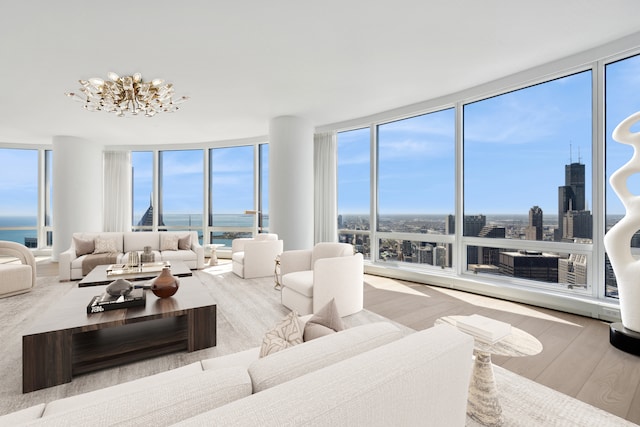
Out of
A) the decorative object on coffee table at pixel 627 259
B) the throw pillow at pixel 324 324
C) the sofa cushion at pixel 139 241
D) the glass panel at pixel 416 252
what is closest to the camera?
the throw pillow at pixel 324 324

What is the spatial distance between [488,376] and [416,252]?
3.50 metres

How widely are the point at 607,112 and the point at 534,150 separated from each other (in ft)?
2.56

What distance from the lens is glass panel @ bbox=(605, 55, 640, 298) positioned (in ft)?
10.4

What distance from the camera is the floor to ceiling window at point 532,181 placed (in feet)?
11.6

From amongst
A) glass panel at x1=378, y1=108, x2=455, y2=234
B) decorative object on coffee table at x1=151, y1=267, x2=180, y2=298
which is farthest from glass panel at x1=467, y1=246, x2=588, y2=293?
decorative object on coffee table at x1=151, y1=267, x2=180, y2=298

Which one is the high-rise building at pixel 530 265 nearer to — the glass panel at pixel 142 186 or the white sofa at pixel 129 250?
the white sofa at pixel 129 250

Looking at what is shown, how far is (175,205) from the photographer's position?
7832 millimetres

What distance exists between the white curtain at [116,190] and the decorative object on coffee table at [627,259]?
9.46m

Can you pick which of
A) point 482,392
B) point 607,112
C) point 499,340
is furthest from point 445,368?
point 607,112

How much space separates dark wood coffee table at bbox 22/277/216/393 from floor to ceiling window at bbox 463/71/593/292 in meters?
3.96

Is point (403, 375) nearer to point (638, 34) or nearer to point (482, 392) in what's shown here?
point (482, 392)

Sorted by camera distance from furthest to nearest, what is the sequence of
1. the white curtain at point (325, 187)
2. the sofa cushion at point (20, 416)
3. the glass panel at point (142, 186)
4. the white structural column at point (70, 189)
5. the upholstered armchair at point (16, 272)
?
the glass panel at point (142, 186), the white structural column at point (70, 189), the white curtain at point (325, 187), the upholstered armchair at point (16, 272), the sofa cushion at point (20, 416)

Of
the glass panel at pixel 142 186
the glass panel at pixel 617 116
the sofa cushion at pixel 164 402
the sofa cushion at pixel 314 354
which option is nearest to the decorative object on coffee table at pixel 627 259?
the glass panel at pixel 617 116

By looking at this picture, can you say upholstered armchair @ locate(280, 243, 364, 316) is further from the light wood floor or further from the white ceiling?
the white ceiling
